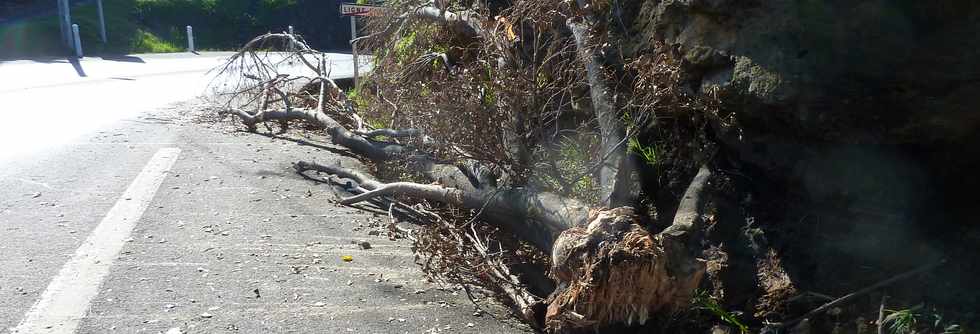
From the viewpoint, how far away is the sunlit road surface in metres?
8.50

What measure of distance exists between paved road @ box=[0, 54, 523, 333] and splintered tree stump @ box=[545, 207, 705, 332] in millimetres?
556

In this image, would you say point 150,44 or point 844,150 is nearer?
point 844,150

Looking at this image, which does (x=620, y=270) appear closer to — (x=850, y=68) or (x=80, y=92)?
(x=850, y=68)

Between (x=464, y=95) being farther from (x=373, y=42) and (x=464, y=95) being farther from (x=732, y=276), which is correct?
(x=373, y=42)

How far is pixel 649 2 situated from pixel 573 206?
1482 mm

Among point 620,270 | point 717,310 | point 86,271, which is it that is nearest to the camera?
point 620,270

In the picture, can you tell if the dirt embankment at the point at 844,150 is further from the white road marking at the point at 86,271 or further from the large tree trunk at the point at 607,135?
the white road marking at the point at 86,271

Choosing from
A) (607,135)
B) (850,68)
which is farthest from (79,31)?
(850,68)

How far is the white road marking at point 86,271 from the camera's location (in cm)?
363

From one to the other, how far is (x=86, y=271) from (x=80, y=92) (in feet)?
30.1

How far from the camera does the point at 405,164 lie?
666 centimetres

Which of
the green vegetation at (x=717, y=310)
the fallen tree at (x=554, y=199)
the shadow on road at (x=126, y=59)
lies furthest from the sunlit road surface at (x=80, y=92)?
the green vegetation at (x=717, y=310)

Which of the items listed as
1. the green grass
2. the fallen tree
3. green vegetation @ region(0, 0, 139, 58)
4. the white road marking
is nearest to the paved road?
the white road marking

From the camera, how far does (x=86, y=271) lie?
4285 millimetres
